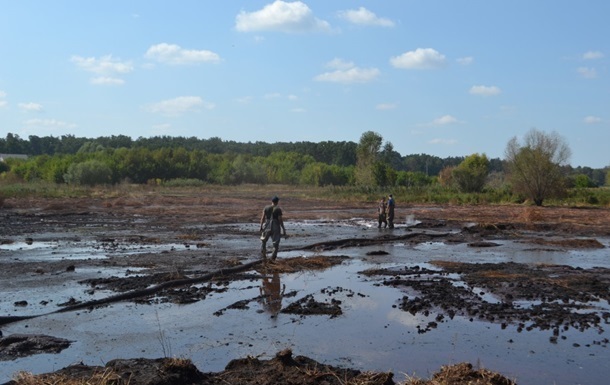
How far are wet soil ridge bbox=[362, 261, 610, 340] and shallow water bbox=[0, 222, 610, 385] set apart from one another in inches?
12.8

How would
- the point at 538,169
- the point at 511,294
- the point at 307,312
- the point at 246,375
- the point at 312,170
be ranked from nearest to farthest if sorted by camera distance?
the point at 246,375, the point at 307,312, the point at 511,294, the point at 538,169, the point at 312,170

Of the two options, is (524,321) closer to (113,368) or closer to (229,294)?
(229,294)

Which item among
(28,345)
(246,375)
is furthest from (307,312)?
(28,345)

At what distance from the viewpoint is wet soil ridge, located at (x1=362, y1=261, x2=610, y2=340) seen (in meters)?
11.8

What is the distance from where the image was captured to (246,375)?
783 centimetres

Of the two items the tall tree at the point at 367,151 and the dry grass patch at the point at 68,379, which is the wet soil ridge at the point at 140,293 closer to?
the dry grass patch at the point at 68,379

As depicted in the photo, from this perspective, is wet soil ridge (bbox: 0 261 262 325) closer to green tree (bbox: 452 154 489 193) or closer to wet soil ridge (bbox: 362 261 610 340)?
wet soil ridge (bbox: 362 261 610 340)

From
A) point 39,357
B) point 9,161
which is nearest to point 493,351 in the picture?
point 39,357

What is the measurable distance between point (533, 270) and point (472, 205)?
4300cm

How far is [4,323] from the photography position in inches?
440

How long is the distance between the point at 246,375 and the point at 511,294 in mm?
8488

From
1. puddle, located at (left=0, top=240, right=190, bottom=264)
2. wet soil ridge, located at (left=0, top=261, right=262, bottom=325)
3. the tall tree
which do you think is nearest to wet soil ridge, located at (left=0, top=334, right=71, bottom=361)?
wet soil ridge, located at (left=0, top=261, right=262, bottom=325)

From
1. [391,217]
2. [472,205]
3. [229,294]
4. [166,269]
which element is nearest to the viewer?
[229,294]

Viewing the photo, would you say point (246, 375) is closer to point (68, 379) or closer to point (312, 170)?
point (68, 379)
